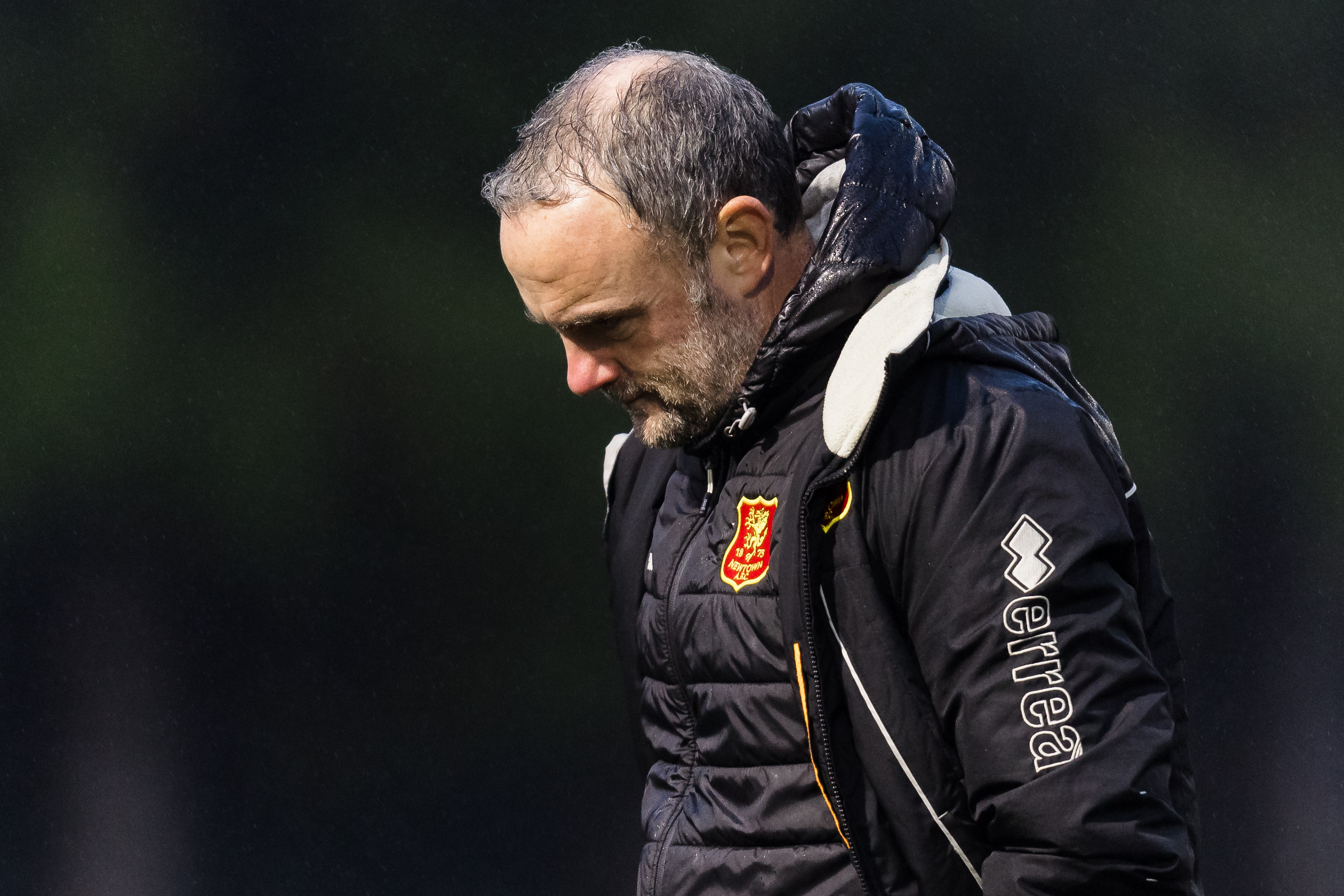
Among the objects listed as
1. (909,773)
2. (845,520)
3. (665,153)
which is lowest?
(909,773)

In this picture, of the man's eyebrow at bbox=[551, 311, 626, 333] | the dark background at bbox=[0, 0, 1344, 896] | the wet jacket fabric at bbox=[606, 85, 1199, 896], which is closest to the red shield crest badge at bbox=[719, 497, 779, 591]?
the wet jacket fabric at bbox=[606, 85, 1199, 896]

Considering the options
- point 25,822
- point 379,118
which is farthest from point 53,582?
point 379,118

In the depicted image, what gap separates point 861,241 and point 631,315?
26 centimetres

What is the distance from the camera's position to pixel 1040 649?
1078 mm

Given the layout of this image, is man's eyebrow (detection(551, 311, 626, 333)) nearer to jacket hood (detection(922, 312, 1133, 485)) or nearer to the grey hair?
the grey hair

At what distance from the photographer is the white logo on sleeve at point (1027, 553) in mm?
1084

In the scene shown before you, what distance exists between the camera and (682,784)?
1.35m

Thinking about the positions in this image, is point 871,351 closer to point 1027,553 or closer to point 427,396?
point 1027,553

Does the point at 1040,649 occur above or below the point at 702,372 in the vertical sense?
below

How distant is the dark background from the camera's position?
2686mm

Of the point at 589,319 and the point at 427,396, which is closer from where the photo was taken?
the point at 589,319

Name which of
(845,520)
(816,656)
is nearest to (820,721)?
(816,656)

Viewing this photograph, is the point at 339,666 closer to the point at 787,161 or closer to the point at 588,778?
the point at 588,778

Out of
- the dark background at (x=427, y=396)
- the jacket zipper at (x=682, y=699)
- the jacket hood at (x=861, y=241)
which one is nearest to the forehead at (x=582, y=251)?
the jacket hood at (x=861, y=241)
